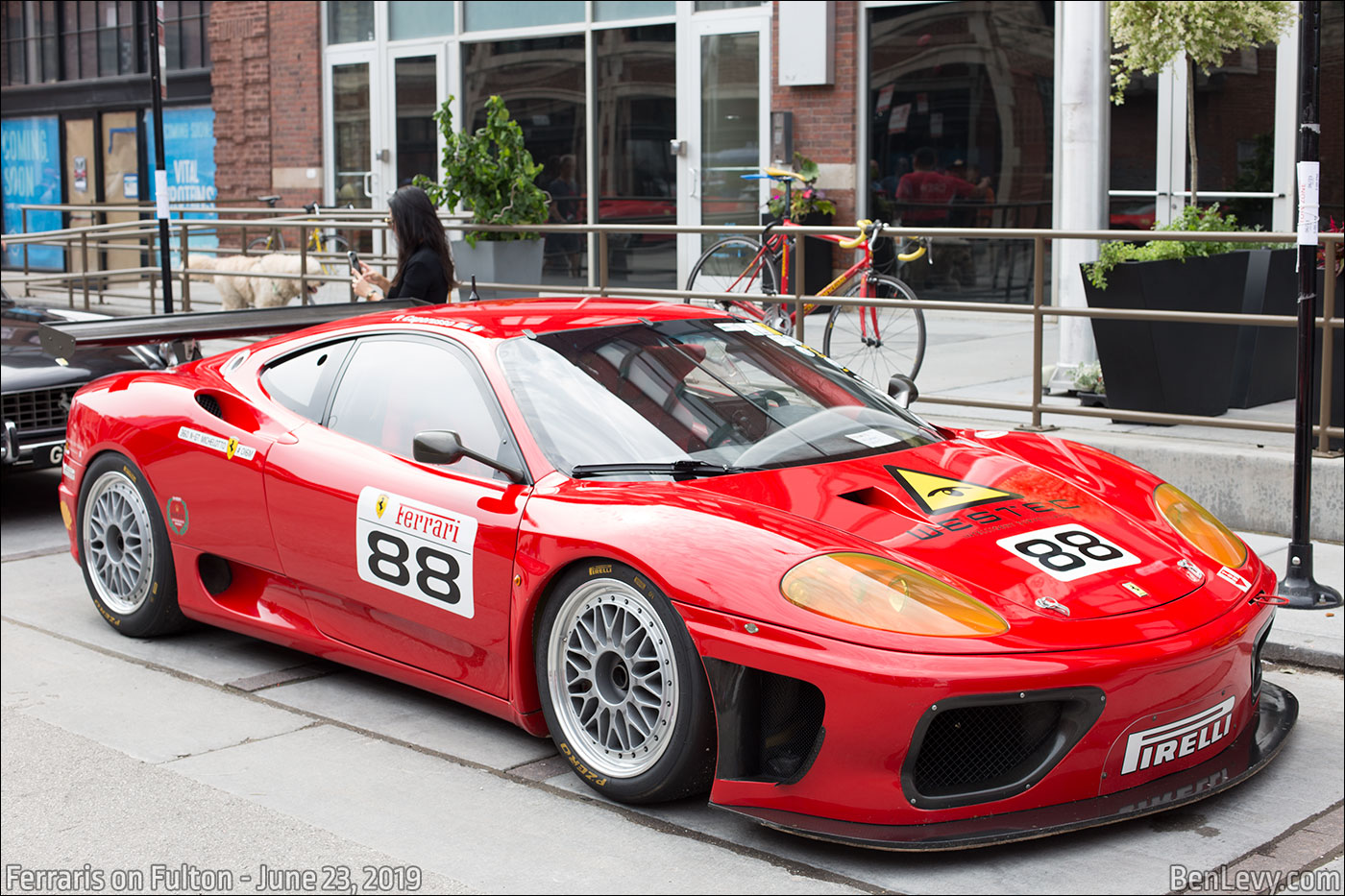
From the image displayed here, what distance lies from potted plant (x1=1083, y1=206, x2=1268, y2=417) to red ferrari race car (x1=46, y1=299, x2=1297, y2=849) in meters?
3.09

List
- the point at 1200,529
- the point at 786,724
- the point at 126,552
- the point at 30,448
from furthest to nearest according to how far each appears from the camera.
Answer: the point at 30,448
the point at 126,552
the point at 1200,529
the point at 786,724

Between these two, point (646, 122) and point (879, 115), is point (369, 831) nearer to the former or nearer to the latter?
point (879, 115)

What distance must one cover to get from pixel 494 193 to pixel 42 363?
12.0ft

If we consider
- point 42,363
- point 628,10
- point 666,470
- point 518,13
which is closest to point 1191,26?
point 666,470

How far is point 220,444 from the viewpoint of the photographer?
17.9 feet

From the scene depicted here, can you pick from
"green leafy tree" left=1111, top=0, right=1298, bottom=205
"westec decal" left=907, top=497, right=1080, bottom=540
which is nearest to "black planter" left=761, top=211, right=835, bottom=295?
"green leafy tree" left=1111, top=0, right=1298, bottom=205

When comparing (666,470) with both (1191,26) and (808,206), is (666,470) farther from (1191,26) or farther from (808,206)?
(808,206)

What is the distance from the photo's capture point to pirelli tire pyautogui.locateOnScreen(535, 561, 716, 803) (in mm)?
3834

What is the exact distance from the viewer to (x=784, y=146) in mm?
15469

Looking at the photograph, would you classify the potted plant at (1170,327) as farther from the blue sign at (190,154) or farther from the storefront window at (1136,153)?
the blue sign at (190,154)

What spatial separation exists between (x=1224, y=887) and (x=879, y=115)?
12.4 meters

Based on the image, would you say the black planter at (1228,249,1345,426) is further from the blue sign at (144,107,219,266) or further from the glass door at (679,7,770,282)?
the blue sign at (144,107,219,266)

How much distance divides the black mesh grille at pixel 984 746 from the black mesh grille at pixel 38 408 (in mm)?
6141

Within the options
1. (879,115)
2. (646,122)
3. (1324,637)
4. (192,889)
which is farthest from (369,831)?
(646,122)
